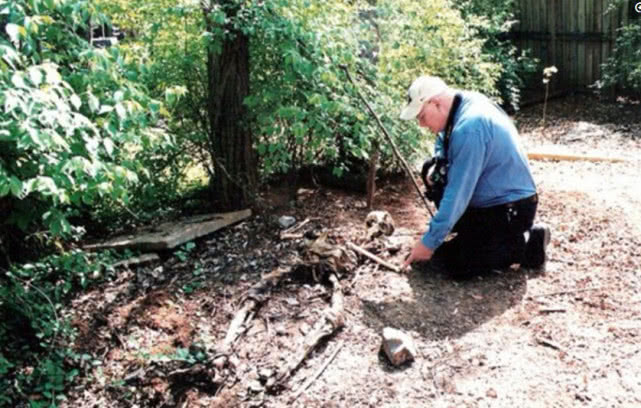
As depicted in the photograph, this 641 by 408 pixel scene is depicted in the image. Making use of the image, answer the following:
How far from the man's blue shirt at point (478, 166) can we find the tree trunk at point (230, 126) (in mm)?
1727

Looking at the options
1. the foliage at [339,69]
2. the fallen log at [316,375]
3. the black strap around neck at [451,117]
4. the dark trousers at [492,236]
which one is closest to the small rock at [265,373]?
the fallen log at [316,375]

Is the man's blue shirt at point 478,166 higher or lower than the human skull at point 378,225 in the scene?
higher

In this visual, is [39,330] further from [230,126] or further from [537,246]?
[537,246]

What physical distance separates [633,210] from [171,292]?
359 centimetres

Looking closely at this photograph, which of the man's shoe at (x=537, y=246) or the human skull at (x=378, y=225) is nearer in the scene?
the man's shoe at (x=537, y=246)

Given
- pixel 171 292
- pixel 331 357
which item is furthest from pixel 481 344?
pixel 171 292

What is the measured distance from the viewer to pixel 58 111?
91.0 inches

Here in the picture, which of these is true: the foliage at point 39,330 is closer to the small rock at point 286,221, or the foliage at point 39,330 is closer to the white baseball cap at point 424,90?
the small rock at point 286,221

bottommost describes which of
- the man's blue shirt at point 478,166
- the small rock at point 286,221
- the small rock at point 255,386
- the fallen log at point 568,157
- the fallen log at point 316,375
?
the fallen log at point 568,157

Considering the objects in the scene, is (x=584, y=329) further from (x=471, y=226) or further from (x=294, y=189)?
(x=294, y=189)

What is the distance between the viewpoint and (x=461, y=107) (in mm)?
3703

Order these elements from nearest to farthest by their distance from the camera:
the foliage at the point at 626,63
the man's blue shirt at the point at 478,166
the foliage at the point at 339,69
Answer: the man's blue shirt at the point at 478,166 < the foliage at the point at 339,69 < the foliage at the point at 626,63

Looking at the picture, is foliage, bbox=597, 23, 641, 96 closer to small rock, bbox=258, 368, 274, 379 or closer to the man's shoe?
the man's shoe

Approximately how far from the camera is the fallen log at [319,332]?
3.07 m
